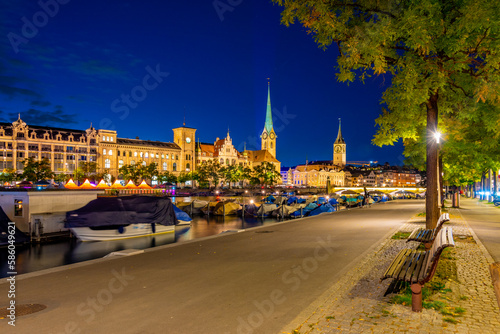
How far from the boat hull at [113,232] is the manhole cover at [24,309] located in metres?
20.5

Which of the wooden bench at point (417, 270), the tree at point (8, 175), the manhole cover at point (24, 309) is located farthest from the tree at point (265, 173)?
the manhole cover at point (24, 309)

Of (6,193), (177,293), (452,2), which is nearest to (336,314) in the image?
(177,293)

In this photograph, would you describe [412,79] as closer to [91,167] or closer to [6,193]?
[6,193]

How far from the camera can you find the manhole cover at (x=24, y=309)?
287 inches

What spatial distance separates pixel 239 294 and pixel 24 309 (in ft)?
14.4

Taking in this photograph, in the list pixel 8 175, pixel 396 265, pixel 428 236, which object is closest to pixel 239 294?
pixel 396 265

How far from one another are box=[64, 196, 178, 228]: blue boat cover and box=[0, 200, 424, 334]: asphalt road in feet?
→ 46.1

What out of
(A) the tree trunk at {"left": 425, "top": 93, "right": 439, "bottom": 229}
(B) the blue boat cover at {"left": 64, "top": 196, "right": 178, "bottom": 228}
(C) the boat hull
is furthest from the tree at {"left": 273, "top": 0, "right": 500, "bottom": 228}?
(C) the boat hull

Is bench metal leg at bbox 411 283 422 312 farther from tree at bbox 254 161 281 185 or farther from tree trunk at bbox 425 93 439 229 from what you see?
tree at bbox 254 161 281 185

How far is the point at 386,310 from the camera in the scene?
711 cm

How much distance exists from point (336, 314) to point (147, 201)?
24380mm

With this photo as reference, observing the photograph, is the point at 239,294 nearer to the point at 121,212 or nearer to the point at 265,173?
the point at 121,212

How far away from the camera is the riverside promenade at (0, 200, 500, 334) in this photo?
6.59 meters

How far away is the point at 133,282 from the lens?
963cm
